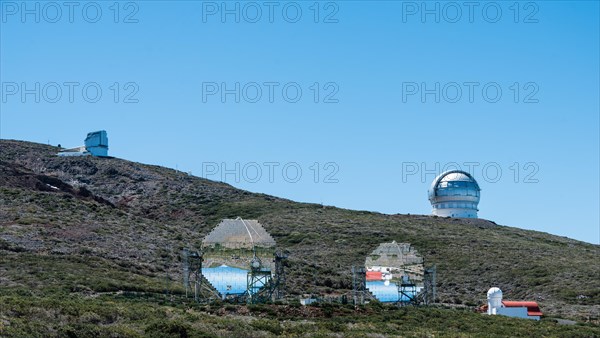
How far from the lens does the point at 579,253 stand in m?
107

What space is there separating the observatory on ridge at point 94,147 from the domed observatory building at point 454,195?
143 feet

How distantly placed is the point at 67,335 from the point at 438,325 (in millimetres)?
21322

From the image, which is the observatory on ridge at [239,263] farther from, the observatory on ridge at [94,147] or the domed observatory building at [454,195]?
the observatory on ridge at [94,147]

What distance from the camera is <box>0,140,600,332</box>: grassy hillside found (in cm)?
6556

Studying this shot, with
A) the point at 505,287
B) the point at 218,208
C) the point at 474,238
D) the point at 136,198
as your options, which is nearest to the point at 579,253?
the point at 474,238

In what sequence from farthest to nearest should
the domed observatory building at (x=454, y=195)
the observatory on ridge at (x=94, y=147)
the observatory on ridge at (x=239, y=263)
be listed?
the observatory on ridge at (x=94, y=147) < the domed observatory building at (x=454, y=195) < the observatory on ridge at (x=239, y=263)

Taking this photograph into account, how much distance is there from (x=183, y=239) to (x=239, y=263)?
33.1 m

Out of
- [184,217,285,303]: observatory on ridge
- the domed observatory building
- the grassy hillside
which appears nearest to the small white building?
the grassy hillside

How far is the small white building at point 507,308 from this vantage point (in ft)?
198

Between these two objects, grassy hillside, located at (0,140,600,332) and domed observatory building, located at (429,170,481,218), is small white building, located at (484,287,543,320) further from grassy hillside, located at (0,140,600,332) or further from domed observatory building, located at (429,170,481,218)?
domed observatory building, located at (429,170,481,218)

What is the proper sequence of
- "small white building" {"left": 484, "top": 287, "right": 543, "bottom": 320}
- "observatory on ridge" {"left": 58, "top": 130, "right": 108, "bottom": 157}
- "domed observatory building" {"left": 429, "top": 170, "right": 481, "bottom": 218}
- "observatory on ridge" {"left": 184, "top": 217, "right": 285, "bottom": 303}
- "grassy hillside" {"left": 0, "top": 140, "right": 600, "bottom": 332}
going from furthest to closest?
1. "observatory on ridge" {"left": 58, "top": 130, "right": 108, "bottom": 157}
2. "domed observatory building" {"left": 429, "top": 170, "right": 481, "bottom": 218}
3. "grassy hillside" {"left": 0, "top": 140, "right": 600, "bottom": 332}
4. "small white building" {"left": 484, "top": 287, "right": 543, "bottom": 320}
5. "observatory on ridge" {"left": 184, "top": 217, "right": 285, "bottom": 303}

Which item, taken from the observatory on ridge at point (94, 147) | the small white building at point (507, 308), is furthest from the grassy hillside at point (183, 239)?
the small white building at point (507, 308)

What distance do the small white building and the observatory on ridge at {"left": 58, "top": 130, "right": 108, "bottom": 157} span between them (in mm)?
81254

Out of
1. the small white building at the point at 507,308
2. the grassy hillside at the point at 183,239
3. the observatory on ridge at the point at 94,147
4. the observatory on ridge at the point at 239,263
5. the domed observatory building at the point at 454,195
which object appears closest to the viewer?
the observatory on ridge at the point at 239,263
